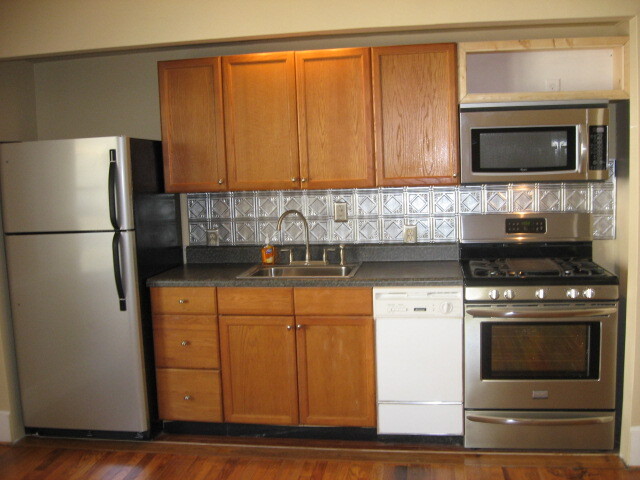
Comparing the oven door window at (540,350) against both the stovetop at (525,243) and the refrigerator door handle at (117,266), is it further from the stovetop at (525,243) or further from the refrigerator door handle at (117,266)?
the refrigerator door handle at (117,266)

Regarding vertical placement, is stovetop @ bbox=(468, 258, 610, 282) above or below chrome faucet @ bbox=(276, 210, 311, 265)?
below

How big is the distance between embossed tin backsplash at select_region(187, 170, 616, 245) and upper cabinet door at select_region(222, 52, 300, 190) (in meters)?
A: 0.35

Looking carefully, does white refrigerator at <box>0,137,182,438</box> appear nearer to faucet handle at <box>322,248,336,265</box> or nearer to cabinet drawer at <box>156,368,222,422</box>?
cabinet drawer at <box>156,368,222,422</box>

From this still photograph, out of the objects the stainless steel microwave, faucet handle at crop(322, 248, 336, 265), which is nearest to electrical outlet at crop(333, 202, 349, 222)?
faucet handle at crop(322, 248, 336, 265)

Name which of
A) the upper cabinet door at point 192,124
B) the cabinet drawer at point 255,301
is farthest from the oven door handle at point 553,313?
the upper cabinet door at point 192,124

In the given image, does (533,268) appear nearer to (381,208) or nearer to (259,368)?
(381,208)

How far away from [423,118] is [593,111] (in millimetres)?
831

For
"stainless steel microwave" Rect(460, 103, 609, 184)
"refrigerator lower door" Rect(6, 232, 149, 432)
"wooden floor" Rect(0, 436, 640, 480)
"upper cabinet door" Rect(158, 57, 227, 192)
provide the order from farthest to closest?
1. "upper cabinet door" Rect(158, 57, 227, 192)
2. "refrigerator lower door" Rect(6, 232, 149, 432)
3. "stainless steel microwave" Rect(460, 103, 609, 184)
4. "wooden floor" Rect(0, 436, 640, 480)

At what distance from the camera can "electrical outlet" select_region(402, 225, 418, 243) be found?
344 centimetres

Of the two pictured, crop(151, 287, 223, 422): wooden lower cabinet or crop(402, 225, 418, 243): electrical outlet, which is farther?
crop(402, 225, 418, 243): electrical outlet

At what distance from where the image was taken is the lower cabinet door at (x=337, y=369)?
9.83ft

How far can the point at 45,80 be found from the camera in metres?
3.76

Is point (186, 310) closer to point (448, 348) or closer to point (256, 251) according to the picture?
point (256, 251)

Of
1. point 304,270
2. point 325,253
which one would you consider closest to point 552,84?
point 325,253
